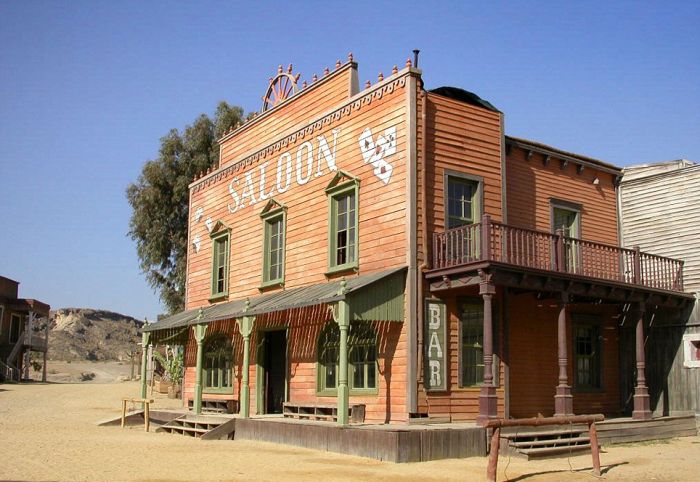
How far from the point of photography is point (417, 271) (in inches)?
635

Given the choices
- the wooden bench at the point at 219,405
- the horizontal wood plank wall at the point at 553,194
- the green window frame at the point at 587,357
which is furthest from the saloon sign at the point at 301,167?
the green window frame at the point at 587,357

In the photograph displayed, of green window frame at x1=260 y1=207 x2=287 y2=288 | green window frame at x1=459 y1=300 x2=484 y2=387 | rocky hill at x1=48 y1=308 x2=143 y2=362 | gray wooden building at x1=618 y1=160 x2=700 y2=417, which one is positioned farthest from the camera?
rocky hill at x1=48 y1=308 x2=143 y2=362

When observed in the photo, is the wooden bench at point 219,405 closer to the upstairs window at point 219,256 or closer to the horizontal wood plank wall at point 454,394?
the upstairs window at point 219,256

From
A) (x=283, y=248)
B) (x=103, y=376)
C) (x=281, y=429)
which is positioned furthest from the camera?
(x=103, y=376)

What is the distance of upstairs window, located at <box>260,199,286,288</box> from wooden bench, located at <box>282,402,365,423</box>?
3.51m

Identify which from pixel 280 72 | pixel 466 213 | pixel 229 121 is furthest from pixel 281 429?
pixel 229 121

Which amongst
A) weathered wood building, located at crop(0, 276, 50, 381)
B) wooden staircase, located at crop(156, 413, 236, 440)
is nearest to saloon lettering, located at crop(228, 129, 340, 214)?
wooden staircase, located at crop(156, 413, 236, 440)

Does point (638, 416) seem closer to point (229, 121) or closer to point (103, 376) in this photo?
point (229, 121)

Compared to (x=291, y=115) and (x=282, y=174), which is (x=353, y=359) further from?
(x=291, y=115)

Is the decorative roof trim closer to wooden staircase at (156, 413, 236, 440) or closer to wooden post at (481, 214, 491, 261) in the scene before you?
wooden post at (481, 214, 491, 261)

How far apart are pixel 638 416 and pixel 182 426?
11.2 m

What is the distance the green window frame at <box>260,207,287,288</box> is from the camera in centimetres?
2088

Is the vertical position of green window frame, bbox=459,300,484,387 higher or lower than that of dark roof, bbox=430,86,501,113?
lower

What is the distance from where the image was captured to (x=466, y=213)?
1744 centimetres
